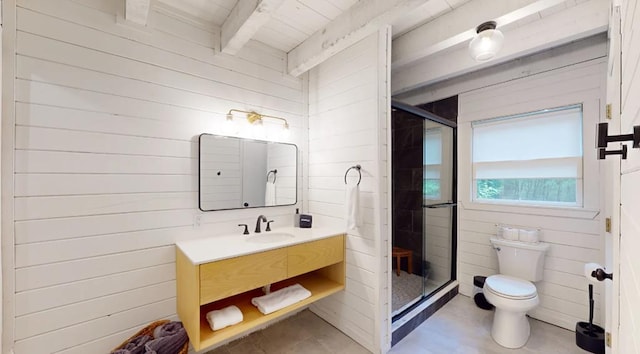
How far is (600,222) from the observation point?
204cm

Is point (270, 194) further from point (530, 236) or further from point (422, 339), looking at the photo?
point (530, 236)

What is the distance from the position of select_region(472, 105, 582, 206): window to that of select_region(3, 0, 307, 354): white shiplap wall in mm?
2660

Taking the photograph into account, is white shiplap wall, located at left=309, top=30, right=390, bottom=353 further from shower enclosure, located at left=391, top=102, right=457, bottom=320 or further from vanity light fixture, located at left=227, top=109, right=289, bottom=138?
shower enclosure, located at left=391, top=102, right=457, bottom=320

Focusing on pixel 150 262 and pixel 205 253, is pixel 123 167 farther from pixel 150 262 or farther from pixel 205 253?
pixel 205 253

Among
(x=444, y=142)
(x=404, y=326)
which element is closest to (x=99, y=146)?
(x=404, y=326)

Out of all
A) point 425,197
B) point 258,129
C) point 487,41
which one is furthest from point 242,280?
point 487,41

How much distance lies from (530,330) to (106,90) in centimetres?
371

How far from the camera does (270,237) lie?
2.07 m

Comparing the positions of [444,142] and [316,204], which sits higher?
[444,142]

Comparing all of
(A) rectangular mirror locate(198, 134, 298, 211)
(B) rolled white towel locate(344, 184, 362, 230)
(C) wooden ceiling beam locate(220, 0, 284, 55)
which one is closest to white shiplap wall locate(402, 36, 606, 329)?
(B) rolled white towel locate(344, 184, 362, 230)

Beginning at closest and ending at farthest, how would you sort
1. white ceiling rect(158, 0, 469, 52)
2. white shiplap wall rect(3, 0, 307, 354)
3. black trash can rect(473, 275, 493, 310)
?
1. white shiplap wall rect(3, 0, 307, 354)
2. white ceiling rect(158, 0, 469, 52)
3. black trash can rect(473, 275, 493, 310)

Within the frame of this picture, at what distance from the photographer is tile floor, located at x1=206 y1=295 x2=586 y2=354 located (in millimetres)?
1946

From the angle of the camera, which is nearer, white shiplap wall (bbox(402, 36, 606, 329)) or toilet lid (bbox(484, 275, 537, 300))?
toilet lid (bbox(484, 275, 537, 300))

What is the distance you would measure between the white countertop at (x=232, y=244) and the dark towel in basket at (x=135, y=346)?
59 cm
